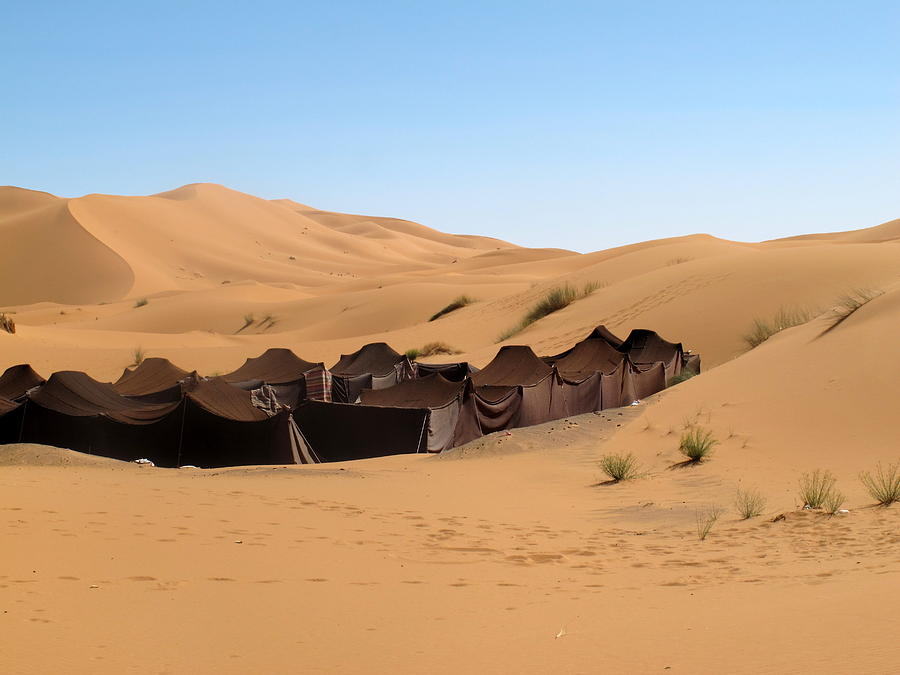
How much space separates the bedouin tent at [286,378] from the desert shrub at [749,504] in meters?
11.7

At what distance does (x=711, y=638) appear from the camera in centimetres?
486

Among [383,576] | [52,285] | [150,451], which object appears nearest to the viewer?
[383,576]

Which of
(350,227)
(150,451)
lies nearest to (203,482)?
(150,451)

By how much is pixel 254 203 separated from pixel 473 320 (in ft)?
259

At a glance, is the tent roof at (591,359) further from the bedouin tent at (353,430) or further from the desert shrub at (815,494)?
the desert shrub at (815,494)

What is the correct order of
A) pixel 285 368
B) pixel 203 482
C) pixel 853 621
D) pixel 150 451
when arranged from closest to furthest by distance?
pixel 853 621, pixel 203 482, pixel 150 451, pixel 285 368

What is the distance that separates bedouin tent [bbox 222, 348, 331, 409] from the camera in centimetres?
2127

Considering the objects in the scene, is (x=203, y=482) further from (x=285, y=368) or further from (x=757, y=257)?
(x=757, y=257)

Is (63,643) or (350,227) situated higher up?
(350,227)

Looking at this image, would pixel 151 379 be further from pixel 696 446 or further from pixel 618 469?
pixel 696 446

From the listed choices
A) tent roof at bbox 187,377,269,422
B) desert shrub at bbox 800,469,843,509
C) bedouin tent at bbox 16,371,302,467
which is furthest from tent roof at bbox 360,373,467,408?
desert shrub at bbox 800,469,843,509

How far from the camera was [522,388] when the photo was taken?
16.8 meters

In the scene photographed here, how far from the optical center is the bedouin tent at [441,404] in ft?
51.0

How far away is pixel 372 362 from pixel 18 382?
8.09 meters
